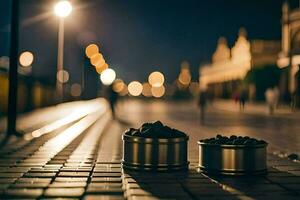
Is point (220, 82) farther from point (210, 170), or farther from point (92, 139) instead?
point (210, 170)

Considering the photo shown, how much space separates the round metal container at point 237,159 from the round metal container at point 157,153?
0.53m

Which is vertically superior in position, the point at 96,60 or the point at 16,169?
the point at 96,60

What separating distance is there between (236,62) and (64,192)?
94.7 metres

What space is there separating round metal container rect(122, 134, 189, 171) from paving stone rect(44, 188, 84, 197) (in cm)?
192

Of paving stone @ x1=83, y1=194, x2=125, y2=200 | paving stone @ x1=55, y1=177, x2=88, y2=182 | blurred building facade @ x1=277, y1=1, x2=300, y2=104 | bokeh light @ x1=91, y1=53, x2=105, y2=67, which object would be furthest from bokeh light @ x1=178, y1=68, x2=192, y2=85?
paving stone @ x1=83, y1=194, x2=125, y2=200

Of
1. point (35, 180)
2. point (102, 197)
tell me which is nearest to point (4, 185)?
point (35, 180)

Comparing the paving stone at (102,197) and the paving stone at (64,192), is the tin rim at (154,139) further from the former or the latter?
the paving stone at (102,197)

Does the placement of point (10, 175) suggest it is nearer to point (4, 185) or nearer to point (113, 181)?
point (4, 185)

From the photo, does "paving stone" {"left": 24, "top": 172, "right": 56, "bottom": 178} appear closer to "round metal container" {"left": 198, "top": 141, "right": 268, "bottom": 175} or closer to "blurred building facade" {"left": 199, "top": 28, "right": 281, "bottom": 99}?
"round metal container" {"left": 198, "top": 141, "right": 268, "bottom": 175}

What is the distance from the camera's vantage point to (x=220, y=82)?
116250mm

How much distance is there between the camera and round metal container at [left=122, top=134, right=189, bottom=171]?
8930mm

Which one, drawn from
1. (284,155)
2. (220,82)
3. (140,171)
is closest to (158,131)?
(140,171)

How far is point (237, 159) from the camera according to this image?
862 centimetres

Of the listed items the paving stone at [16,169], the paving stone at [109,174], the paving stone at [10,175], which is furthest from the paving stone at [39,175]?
the paving stone at [109,174]
